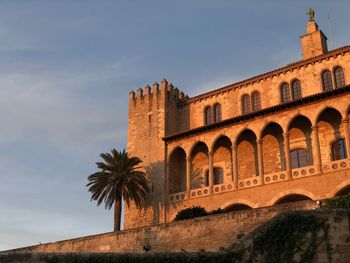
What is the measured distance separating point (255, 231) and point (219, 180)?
21.9 meters

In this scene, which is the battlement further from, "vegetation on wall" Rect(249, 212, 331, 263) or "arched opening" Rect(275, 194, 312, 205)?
"vegetation on wall" Rect(249, 212, 331, 263)

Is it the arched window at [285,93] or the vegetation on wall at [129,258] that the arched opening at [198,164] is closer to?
the arched window at [285,93]

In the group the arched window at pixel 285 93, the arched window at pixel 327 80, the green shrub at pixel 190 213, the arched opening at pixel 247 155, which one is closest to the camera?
the green shrub at pixel 190 213

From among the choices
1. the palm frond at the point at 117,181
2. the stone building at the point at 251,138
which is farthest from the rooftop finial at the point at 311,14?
the palm frond at the point at 117,181

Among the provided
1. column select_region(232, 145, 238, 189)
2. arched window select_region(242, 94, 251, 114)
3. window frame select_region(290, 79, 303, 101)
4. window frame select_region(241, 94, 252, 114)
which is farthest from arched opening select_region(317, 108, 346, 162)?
arched window select_region(242, 94, 251, 114)

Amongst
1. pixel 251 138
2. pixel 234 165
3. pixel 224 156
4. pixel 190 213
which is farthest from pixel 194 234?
pixel 224 156

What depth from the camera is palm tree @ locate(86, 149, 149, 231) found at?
1405 inches

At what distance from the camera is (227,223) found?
23.1 meters

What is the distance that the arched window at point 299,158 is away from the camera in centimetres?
3371

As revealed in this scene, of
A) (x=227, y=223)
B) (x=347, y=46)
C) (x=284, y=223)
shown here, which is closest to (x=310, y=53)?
(x=347, y=46)

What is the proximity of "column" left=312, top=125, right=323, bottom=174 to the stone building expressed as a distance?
0.06 metres

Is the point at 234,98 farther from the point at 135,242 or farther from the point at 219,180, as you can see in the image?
the point at 135,242

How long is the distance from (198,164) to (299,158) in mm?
8306

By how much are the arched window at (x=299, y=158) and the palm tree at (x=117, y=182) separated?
1117cm
